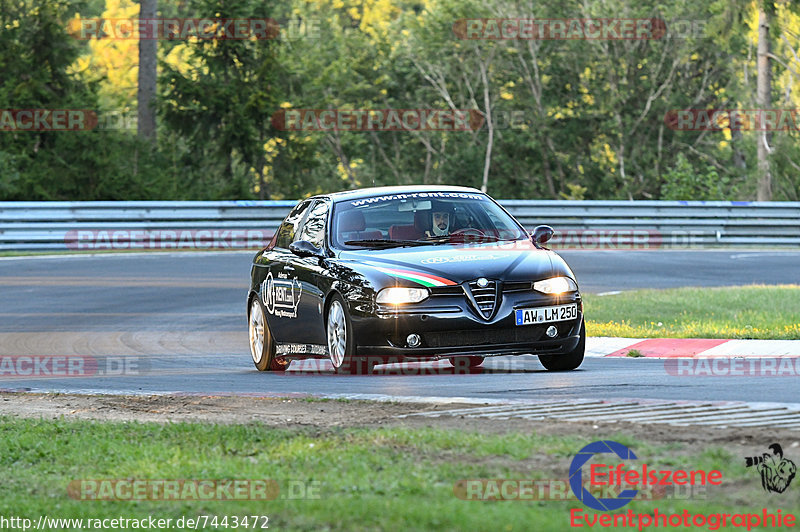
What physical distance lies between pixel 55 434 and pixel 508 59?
129ft

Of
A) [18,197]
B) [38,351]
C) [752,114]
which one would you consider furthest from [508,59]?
[38,351]

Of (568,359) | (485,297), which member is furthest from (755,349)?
(485,297)

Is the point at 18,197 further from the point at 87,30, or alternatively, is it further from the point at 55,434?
the point at 55,434

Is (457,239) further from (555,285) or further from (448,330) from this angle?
(448,330)

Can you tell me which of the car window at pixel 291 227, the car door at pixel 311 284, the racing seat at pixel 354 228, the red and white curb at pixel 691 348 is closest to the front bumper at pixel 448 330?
the car door at pixel 311 284

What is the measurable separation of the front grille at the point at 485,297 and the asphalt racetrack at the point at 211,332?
0.56 meters

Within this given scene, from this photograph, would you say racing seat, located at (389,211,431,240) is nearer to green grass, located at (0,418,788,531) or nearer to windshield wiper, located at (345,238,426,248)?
windshield wiper, located at (345,238,426,248)

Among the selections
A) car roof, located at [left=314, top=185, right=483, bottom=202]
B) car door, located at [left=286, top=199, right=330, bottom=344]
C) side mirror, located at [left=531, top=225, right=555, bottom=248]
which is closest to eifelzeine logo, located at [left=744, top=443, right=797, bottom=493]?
side mirror, located at [left=531, top=225, right=555, bottom=248]

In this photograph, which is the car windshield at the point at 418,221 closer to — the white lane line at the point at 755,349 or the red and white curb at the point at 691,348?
the red and white curb at the point at 691,348

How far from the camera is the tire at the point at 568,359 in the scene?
11.6m

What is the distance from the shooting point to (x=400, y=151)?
48.8 metres

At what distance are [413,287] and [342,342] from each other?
0.93 metres

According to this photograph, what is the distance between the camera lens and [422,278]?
36.0 feet

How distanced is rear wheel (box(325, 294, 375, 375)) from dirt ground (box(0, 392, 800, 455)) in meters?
1.44
